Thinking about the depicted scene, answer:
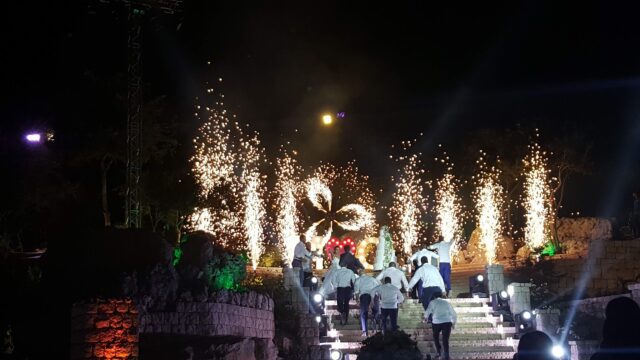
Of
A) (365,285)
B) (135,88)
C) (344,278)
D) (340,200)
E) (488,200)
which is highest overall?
(340,200)

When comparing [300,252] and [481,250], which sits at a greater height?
[481,250]

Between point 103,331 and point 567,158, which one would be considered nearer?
point 103,331

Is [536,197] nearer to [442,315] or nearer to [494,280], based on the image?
[494,280]

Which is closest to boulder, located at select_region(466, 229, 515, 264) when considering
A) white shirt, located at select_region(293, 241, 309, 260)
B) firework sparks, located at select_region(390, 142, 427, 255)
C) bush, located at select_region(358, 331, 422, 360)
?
firework sparks, located at select_region(390, 142, 427, 255)

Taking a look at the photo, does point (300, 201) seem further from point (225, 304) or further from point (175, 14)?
point (225, 304)

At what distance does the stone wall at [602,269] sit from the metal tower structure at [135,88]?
1447cm

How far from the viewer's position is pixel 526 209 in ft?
122

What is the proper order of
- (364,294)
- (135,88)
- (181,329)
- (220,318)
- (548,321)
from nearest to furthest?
(181,329)
(220,318)
(364,294)
(548,321)
(135,88)

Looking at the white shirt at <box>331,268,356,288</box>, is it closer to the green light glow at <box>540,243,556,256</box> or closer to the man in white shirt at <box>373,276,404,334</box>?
the man in white shirt at <box>373,276,404,334</box>

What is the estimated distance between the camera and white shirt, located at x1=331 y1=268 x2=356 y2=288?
58.5 feet

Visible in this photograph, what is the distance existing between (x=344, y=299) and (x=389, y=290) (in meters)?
1.86

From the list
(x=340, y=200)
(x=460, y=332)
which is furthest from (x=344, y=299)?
(x=340, y=200)

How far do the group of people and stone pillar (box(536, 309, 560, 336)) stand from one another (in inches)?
78.7

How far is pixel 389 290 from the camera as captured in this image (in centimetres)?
1634
